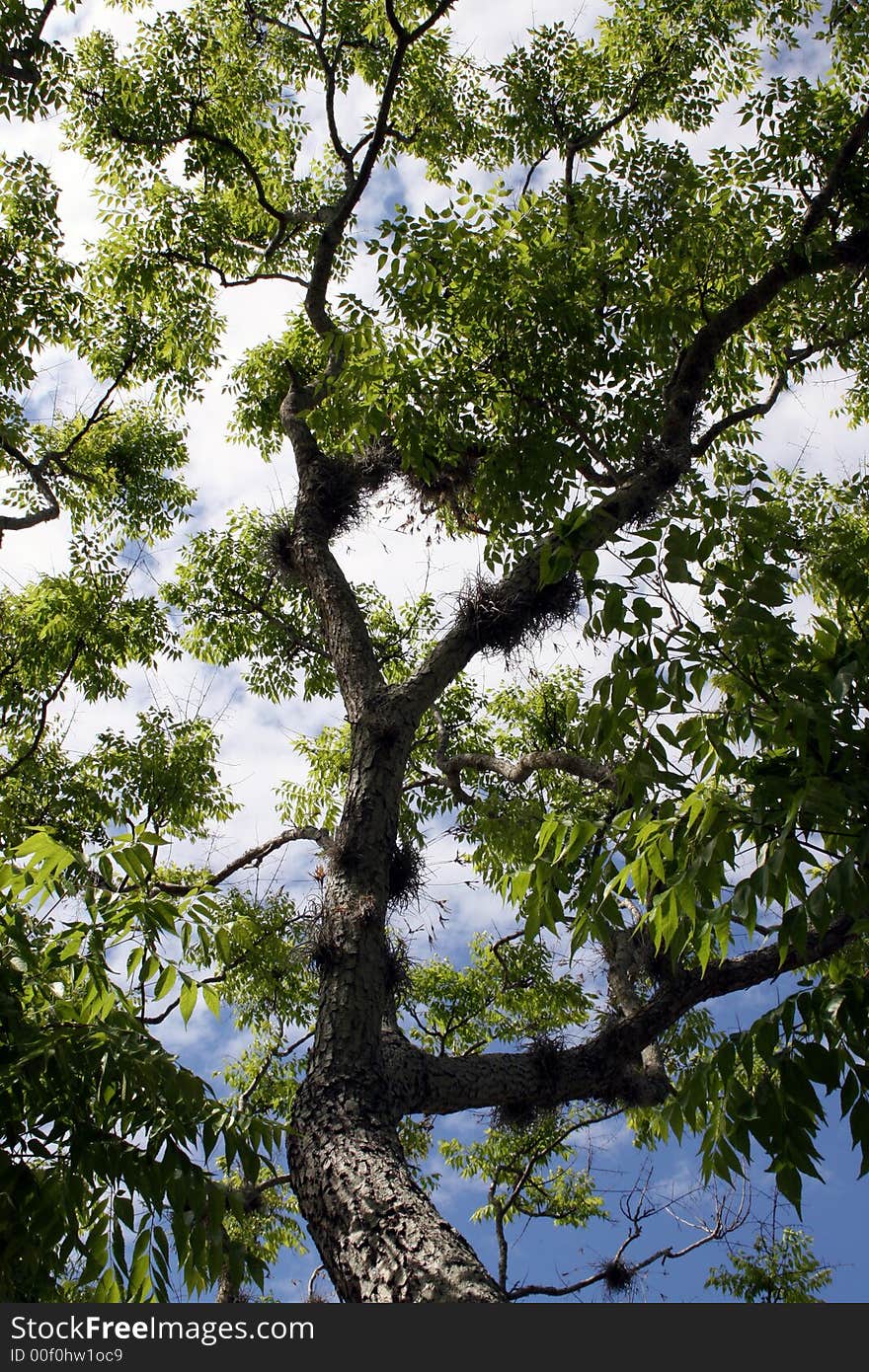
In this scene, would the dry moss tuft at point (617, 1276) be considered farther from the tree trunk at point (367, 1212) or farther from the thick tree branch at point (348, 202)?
the thick tree branch at point (348, 202)

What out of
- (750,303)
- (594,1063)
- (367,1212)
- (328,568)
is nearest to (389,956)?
(594,1063)

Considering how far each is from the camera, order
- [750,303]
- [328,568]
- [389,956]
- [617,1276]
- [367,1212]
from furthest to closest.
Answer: [617,1276] → [328,568] → [750,303] → [389,956] → [367,1212]

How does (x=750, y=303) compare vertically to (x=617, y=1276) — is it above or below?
above

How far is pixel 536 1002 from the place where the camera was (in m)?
10.7

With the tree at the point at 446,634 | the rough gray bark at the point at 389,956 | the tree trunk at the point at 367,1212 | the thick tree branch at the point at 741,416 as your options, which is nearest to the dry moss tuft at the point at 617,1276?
the tree at the point at 446,634

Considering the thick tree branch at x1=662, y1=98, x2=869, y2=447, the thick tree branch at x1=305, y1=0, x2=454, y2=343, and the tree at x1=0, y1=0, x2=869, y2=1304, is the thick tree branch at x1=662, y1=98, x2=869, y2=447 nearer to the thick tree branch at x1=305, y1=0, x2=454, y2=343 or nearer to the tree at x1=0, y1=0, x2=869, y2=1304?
the tree at x1=0, y1=0, x2=869, y2=1304

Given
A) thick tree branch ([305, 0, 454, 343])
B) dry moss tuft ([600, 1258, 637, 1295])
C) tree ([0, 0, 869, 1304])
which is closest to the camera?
tree ([0, 0, 869, 1304])

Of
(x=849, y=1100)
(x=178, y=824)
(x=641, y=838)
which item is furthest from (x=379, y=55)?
(x=849, y=1100)

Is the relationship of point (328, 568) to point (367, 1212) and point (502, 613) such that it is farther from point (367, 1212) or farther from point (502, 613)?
point (367, 1212)

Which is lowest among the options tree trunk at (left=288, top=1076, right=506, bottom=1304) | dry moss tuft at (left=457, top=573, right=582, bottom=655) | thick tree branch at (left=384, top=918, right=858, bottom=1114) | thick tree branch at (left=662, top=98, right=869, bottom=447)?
tree trunk at (left=288, top=1076, right=506, bottom=1304)

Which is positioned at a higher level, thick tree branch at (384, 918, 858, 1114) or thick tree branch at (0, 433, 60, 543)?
thick tree branch at (0, 433, 60, 543)

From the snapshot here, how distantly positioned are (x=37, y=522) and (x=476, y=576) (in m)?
4.86

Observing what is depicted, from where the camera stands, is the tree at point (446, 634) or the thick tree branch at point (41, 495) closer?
the tree at point (446, 634)

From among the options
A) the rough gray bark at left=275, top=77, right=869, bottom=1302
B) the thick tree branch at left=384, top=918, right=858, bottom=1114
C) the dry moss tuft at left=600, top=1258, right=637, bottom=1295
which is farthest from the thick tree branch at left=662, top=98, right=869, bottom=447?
the dry moss tuft at left=600, top=1258, right=637, bottom=1295
